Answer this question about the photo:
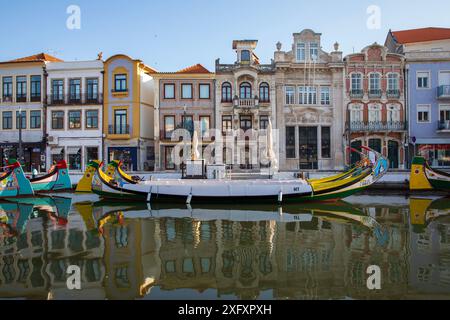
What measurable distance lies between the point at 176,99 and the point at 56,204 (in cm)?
1844

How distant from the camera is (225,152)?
121 ft

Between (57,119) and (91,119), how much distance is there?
3311 millimetres

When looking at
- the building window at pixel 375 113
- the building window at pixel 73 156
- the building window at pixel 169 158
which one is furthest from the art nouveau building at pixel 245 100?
the building window at pixel 73 156

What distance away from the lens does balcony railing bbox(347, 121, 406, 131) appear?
36.0 meters

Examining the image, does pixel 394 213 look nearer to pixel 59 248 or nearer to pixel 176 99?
pixel 59 248

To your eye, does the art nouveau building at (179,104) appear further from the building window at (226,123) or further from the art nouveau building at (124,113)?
the art nouveau building at (124,113)

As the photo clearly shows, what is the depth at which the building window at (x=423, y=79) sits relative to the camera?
36.8 meters

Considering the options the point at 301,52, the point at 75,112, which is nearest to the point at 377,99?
the point at 301,52

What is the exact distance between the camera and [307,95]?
37062 millimetres

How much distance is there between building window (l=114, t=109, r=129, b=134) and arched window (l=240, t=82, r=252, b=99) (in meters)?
11.0

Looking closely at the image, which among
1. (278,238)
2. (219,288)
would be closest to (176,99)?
(278,238)

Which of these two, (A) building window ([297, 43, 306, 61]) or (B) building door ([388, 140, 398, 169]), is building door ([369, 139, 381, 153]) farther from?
(A) building window ([297, 43, 306, 61])

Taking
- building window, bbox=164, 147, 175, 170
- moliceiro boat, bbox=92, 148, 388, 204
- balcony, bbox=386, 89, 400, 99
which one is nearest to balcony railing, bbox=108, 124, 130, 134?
building window, bbox=164, 147, 175, 170
